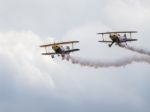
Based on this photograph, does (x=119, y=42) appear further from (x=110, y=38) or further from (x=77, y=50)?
(x=77, y=50)

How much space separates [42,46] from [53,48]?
1987cm

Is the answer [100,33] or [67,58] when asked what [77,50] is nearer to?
[67,58]

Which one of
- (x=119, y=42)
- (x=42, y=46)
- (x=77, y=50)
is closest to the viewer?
(x=77, y=50)

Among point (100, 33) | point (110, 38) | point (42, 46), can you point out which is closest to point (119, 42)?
point (110, 38)

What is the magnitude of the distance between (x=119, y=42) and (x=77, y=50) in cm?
1632

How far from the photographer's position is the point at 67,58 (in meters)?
160

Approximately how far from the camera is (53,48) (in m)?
163

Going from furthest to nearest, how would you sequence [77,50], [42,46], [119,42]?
1. [42,46]
2. [119,42]
3. [77,50]

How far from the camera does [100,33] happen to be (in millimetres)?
182750

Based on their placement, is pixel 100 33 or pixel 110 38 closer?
pixel 110 38

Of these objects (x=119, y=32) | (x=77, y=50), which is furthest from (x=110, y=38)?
(x=77, y=50)

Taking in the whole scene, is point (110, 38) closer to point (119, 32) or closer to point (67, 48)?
point (119, 32)

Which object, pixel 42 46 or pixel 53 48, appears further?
pixel 42 46

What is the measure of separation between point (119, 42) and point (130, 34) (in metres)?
7.28
